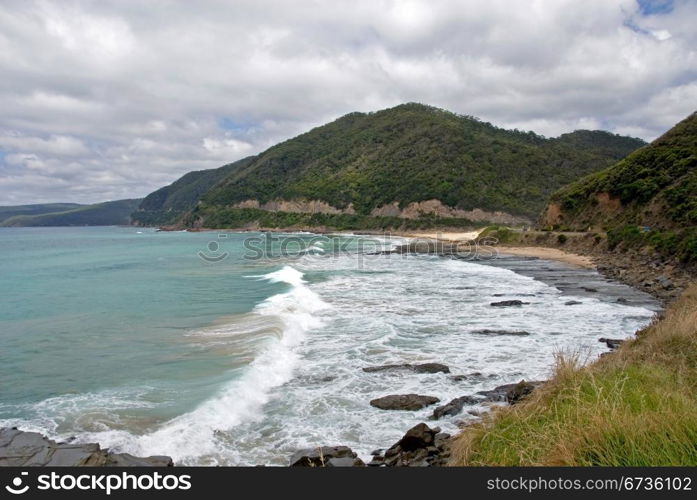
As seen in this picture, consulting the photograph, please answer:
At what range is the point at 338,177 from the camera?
447 feet

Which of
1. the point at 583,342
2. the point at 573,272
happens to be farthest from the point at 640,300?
the point at 573,272

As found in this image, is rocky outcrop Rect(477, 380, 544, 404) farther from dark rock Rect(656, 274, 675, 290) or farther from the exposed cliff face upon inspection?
the exposed cliff face

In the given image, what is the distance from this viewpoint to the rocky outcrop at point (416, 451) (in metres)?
6.54

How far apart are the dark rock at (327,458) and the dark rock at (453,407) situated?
2.23m

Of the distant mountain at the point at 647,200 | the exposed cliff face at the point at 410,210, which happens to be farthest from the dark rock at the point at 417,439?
the exposed cliff face at the point at 410,210

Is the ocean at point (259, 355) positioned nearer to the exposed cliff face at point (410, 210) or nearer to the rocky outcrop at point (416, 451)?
the rocky outcrop at point (416, 451)

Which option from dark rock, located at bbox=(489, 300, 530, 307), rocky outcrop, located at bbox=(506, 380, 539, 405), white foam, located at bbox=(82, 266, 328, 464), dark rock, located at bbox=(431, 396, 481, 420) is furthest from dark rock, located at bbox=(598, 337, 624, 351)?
white foam, located at bbox=(82, 266, 328, 464)

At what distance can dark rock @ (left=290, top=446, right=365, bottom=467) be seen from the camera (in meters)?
6.47
